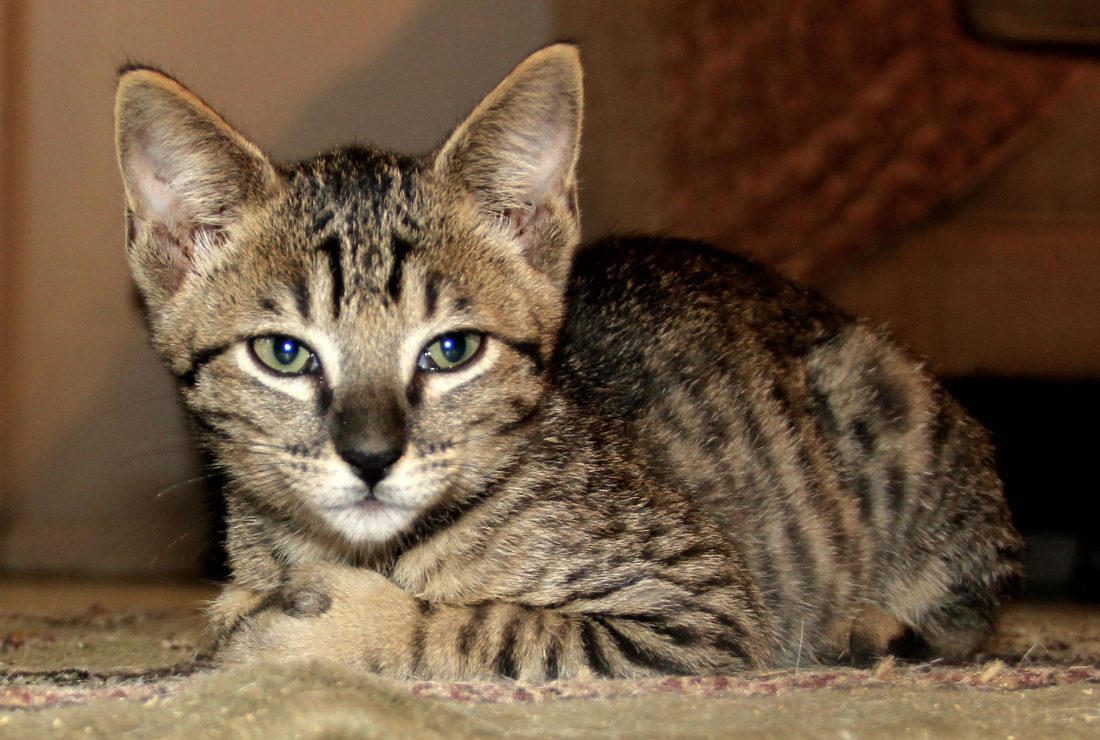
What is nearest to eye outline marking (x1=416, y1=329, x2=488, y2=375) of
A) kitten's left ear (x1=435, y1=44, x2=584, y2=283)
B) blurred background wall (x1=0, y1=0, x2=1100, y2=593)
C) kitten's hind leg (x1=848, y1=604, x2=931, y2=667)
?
kitten's left ear (x1=435, y1=44, x2=584, y2=283)

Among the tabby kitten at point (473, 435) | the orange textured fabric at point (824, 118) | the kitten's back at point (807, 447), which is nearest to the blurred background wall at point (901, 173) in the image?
the orange textured fabric at point (824, 118)

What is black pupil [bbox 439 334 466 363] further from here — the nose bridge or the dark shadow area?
the dark shadow area

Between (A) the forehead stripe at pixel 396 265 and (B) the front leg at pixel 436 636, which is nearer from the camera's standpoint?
(B) the front leg at pixel 436 636

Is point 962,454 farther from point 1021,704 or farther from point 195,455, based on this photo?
point 195,455

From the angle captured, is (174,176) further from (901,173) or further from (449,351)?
(901,173)

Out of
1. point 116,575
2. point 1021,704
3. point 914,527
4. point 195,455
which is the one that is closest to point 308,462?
point 1021,704

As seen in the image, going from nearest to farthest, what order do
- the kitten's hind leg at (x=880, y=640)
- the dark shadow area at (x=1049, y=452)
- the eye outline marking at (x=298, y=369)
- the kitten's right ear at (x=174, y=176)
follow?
1. the eye outline marking at (x=298, y=369)
2. the kitten's right ear at (x=174, y=176)
3. the kitten's hind leg at (x=880, y=640)
4. the dark shadow area at (x=1049, y=452)

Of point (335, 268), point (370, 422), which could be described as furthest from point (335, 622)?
point (335, 268)

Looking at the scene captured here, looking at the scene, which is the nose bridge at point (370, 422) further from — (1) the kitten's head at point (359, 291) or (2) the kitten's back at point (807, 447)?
(2) the kitten's back at point (807, 447)
